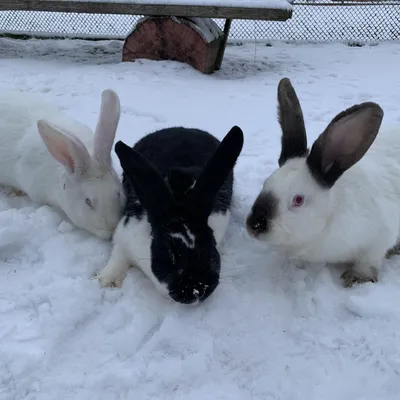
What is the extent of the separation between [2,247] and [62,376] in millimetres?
1056

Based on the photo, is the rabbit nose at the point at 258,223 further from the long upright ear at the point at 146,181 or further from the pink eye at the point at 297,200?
the long upright ear at the point at 146,181

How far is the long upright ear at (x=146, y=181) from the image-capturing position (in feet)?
7.79

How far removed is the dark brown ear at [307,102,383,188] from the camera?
95.9 inches

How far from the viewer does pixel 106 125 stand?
306 centimetres

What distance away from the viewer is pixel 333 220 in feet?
8.66

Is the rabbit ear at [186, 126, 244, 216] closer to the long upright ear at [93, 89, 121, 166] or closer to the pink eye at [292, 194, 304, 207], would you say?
the pink eye at [292, 194, 304, 207]

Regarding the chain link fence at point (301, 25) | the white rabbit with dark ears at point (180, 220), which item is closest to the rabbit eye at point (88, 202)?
the white rabbit with dark ears at point (180, 220)

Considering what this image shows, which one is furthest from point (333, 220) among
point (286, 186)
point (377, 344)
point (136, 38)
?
point (136, 38)

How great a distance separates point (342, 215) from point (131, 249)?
3.58ft

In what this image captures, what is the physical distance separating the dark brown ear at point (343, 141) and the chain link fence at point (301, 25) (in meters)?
6.02

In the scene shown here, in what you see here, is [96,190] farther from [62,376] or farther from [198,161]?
[62,376]

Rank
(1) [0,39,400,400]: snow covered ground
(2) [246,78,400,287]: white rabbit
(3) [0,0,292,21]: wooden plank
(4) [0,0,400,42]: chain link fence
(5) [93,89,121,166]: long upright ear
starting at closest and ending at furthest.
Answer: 1. (1) [0,39,400,400]: snow covered ground
2. (2) [246,78,400,287]: white rabbit
3. (5) [93,89,121,166]: long upright ear
4. (3) [0,0,292,21]: wooden plank
5. (4) [0,0,400,42]: chain link fence

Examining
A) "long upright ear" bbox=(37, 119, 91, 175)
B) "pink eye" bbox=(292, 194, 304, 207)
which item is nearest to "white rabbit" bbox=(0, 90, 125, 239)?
"long upright ear" bbox=(37, 119, 91, 175)

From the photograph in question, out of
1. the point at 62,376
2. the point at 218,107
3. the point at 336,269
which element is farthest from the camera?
the point at 218,107
